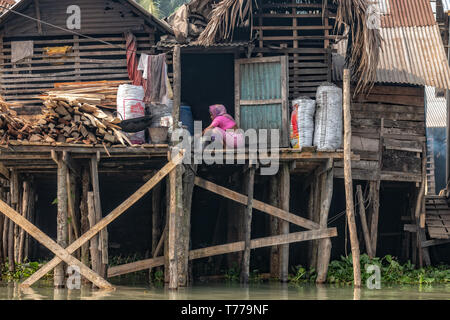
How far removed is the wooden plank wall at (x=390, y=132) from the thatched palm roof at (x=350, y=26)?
80.7 inches

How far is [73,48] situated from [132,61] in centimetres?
124

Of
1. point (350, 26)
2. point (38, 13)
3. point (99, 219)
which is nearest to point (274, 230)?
point (99, 219)

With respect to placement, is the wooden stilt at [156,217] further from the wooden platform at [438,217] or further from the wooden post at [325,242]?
the wooden platform at [438,217]

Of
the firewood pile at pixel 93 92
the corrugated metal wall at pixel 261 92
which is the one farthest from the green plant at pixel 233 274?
the firewood pile at pixel 93 92

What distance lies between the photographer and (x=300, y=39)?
16.6 metres

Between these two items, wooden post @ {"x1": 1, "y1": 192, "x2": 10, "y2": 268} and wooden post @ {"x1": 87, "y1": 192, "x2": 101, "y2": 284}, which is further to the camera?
wooden post @ {"x1": 1, "y1": 192, "x2": 10, "y2": 268}

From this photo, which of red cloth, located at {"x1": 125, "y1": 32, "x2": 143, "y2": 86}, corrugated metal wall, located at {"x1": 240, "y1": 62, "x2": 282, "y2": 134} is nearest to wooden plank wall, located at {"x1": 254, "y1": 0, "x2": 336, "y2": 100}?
corrugated metal wall, located at {"x1": 240, "y1": 62, "x2": 282, "y2": 134}

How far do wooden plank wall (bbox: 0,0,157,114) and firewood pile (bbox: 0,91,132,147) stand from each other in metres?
2.43

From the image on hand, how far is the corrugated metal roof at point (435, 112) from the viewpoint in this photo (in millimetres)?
30031

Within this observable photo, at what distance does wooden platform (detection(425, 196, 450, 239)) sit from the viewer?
19.0m

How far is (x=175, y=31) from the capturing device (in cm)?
1638

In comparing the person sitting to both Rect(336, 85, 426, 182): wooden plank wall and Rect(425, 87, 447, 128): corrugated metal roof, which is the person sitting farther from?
Rect(425, 87, 447, 128): corrugated metal roof

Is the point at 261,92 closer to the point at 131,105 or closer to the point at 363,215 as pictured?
the point at 131,105
